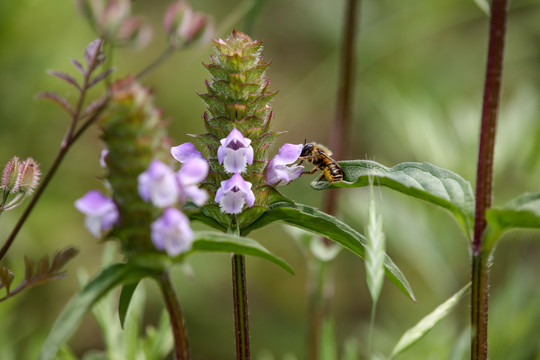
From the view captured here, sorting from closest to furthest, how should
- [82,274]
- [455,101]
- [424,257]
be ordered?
[82,274]
[424,257]
[455,101]

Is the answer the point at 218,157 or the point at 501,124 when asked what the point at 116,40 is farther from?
the point at 501,124

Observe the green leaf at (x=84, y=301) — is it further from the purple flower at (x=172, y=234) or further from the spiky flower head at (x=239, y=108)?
the spiky flower head at (x=239, y=108)

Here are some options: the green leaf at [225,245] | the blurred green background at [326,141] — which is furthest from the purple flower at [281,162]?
the blurred green background at [326,141]

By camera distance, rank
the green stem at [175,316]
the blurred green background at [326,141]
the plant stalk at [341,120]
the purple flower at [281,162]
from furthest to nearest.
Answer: the blurred green background at [326,141]
the plant stalk at [341,120]
the purple flower at [281,162]
the green stem at [175,316]

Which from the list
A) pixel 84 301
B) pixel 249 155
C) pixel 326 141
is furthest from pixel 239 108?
pixel 326 141

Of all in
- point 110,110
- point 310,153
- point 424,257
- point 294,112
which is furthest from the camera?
point 294,112

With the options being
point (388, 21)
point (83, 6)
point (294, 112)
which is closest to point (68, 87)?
point (294, 112)

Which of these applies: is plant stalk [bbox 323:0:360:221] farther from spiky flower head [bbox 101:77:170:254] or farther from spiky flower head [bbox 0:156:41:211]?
spiky flower head [bbox 101:77:170:254]

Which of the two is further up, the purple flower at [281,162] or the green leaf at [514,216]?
the green leaf at [514,216]
